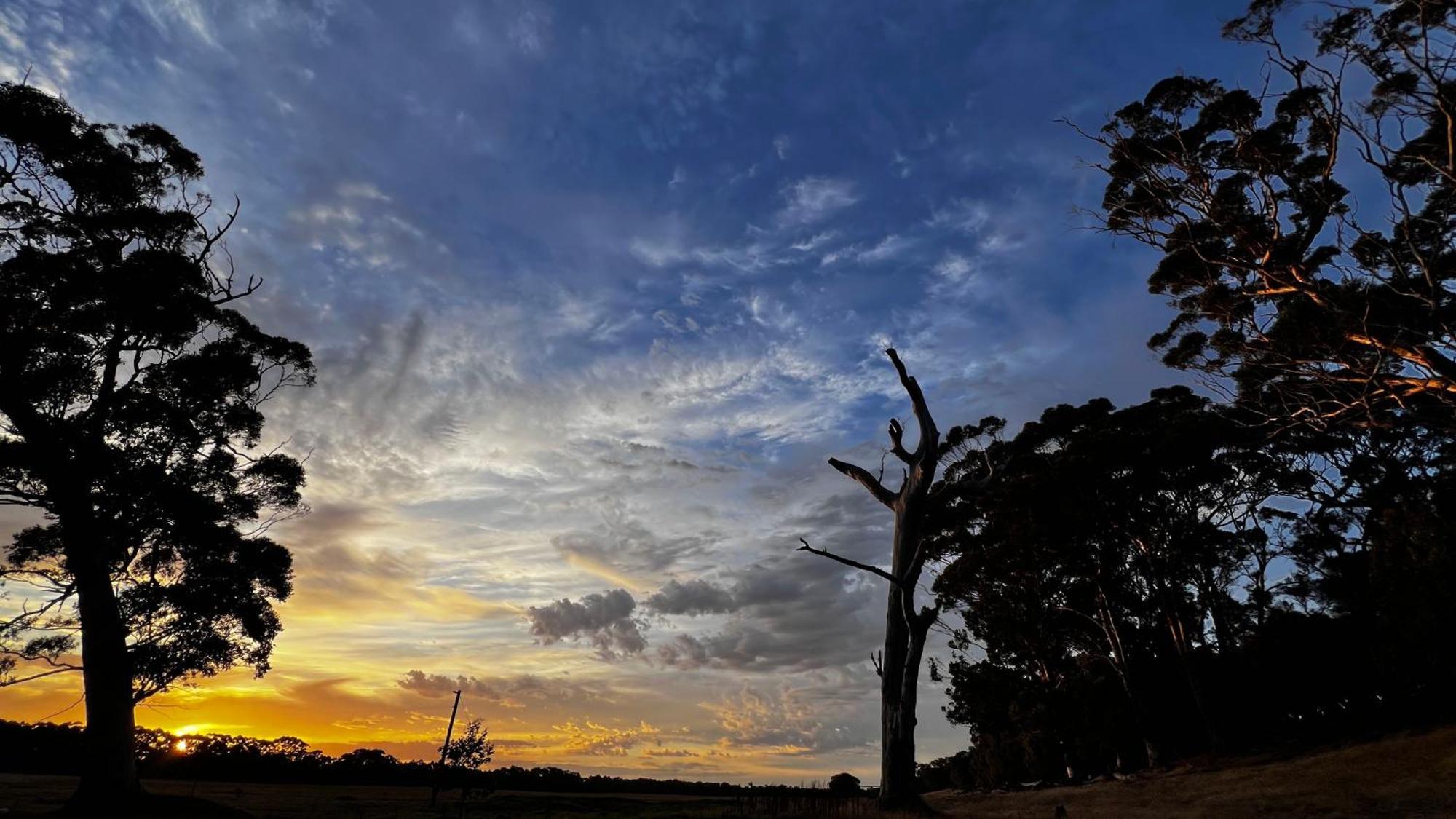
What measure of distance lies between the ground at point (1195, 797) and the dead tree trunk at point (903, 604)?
1344 millimetres

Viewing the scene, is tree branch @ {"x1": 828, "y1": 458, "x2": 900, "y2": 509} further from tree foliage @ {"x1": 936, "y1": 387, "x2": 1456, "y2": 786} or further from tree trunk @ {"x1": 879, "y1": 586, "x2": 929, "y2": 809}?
tree foliage @ {"x1": 936, "y1": 387, "x2": 1456, "y2": 786}

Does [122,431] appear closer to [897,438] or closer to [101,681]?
[101,681]

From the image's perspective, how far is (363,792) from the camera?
4153 centimetres

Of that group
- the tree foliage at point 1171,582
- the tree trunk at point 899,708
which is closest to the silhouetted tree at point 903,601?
the tree trunk at point 899,708

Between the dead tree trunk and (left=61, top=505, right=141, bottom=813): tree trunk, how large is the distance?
53.0ft

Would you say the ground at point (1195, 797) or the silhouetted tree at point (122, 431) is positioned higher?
the silhouetted tree at point (122, 431)

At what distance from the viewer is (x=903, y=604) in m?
19.0

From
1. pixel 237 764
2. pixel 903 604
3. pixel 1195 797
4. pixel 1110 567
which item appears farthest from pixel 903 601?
pixel 237 764

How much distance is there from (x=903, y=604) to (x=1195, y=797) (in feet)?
43.0

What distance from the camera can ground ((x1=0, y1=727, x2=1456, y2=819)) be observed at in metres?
19.3

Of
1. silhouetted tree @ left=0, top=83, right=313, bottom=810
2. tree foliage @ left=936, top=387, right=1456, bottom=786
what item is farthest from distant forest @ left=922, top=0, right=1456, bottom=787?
silhouetted tree @ left=0, top=83, right=313, bottom=810

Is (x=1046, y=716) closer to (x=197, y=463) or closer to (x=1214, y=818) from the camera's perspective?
(x=1214, y=818)

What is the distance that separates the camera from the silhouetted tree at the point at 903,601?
57.6ft

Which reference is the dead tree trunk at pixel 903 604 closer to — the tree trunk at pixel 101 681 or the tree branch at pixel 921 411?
the tree branch at pixel 921 411
